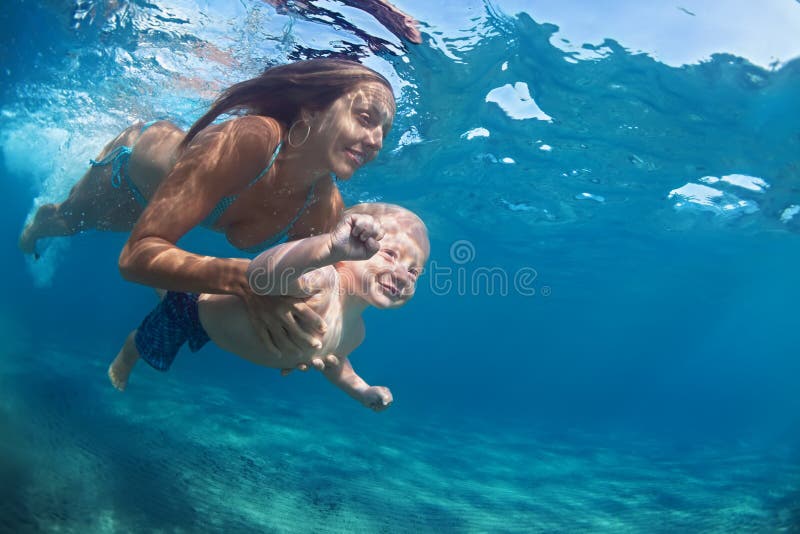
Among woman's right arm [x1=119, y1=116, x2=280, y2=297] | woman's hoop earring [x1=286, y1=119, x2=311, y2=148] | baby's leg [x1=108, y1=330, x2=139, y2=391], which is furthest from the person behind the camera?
A: baby's leg [x1=108, y1=330, x2=139, y2=391]

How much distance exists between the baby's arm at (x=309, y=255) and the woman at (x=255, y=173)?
16 cm

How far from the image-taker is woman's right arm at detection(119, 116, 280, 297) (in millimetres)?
2383

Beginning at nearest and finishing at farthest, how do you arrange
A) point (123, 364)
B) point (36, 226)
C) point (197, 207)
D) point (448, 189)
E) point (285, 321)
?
point (285, 321) → point (197, 207) → point (123, 364) → point (36, 226) → point (448, 189)

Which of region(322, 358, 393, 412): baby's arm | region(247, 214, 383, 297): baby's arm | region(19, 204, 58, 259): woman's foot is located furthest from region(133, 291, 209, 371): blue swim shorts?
region(19, 204, 58, 259): woman's foot

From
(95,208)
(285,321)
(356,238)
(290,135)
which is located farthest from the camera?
(95,208)

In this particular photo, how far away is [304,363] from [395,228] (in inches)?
42.0

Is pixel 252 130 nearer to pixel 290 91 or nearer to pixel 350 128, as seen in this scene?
pixel 290 91

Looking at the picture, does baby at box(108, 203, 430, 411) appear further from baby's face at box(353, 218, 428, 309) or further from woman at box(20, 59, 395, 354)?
woman at box(20, 59, 395, 354)

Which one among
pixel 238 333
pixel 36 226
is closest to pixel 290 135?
pixel 238 333

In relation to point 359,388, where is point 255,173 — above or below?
above

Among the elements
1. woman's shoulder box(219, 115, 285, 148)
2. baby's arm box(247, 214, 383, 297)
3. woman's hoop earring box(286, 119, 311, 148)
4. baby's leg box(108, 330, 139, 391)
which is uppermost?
woman's hoop earring box(286, 119, 311, 148)

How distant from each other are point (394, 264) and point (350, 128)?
3.68 ft

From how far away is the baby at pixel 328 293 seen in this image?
2.00 m

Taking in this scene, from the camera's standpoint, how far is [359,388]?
13.0ft
